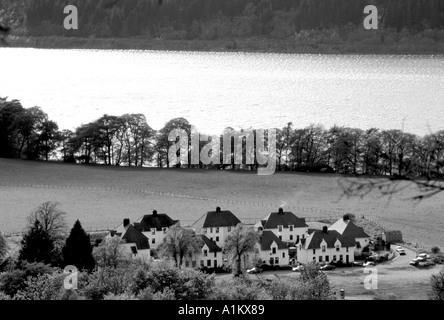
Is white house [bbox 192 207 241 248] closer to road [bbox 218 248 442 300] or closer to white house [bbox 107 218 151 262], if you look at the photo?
white house [bbox 107 218 151 262]

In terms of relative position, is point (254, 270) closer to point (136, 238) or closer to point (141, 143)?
point (136, 238)

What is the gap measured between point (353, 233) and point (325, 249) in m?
1.46

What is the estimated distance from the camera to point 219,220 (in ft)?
98.2

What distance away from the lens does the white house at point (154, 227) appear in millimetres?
29375

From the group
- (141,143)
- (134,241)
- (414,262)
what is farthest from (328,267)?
(141,143)

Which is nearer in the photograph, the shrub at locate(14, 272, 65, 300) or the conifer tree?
the shrub at locate(14, 272, 65, 300)

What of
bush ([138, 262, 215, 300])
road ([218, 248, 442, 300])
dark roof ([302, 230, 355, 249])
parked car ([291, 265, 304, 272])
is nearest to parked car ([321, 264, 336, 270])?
road ([218, 248, 442, 300])

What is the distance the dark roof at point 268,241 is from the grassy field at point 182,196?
12.7 ft

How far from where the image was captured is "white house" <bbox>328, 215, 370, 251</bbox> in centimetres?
2867

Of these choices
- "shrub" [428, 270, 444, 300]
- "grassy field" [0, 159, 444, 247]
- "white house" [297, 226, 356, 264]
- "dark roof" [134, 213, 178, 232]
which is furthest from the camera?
"grassy field" [0, 159, 444, 247]

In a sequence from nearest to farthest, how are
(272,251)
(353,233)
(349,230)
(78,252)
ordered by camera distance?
(78,252) → (272,251) → (353,233) → (349,230)

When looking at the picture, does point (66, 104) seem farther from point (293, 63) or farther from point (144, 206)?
point (293, 63)

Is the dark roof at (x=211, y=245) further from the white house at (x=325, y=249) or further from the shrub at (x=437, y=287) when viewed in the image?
the shrub at (x=437, y=287)

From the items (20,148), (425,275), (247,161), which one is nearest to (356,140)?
(247,161)
